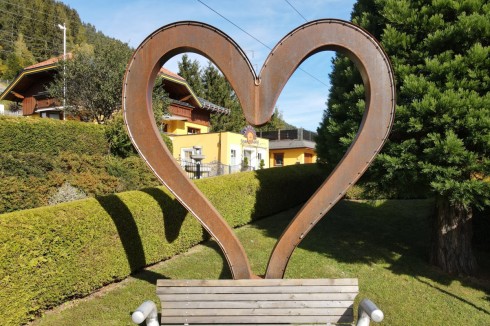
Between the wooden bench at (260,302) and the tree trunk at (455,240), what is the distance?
174 inches

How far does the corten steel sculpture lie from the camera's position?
12.4 feet

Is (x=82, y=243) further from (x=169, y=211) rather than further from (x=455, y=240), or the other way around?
(x=455, y=240)

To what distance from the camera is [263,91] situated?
12.4 feet

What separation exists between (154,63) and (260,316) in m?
3.00

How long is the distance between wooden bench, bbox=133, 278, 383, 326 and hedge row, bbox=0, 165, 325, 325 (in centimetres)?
206

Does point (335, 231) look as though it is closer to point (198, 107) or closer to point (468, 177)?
point (468, 177)

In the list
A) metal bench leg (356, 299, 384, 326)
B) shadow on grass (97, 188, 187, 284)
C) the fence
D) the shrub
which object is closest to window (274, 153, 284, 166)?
the fence

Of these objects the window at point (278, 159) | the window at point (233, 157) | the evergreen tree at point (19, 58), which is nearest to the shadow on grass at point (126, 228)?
the window at point (233, 157)

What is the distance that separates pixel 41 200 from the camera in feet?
31.1

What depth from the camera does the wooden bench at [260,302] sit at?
3.64 meters

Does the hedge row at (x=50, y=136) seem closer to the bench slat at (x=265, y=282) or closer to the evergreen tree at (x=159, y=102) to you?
the evergreen tree at (x=159, y=102)

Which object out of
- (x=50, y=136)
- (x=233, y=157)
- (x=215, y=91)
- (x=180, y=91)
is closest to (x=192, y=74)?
(x=215, y=91)

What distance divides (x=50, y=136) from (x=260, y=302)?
39.0ft

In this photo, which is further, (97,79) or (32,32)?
(32,32)
